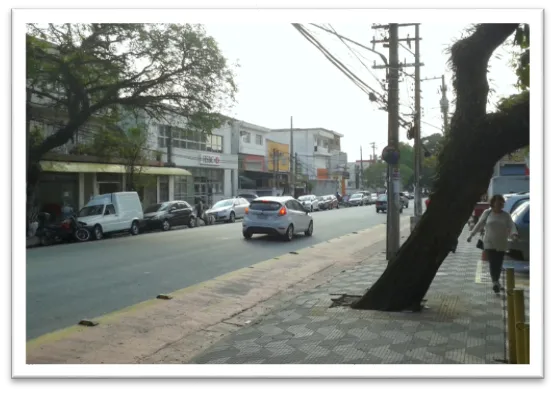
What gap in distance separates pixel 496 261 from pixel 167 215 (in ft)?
34.2

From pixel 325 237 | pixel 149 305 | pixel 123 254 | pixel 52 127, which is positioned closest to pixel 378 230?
pixel 325 237

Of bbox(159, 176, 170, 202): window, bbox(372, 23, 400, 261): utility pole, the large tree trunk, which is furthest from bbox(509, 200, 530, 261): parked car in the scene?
bbox(159, 176, 170, 202): window

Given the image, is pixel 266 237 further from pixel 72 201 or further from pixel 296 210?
pixel 72 201

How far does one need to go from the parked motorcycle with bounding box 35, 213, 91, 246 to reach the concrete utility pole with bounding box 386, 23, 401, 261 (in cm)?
805

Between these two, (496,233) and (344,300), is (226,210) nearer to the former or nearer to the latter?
(344,300)

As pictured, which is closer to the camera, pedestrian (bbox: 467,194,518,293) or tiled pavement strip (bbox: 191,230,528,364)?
tiled pavement strip (bbox: 191,230,528,364)

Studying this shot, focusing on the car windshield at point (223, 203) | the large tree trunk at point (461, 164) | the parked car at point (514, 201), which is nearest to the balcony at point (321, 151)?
the car windshield at point (223, 203)

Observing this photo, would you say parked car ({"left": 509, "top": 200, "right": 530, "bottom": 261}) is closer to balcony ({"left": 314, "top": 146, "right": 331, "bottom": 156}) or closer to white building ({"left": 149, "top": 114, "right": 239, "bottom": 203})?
white building ({"left": 149, "top": 114, "right": 239, "bottom": 203})

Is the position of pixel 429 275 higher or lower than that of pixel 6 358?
higher

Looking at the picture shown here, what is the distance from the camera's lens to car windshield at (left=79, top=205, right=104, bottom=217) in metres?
15.3

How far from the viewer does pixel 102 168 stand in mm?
14938
